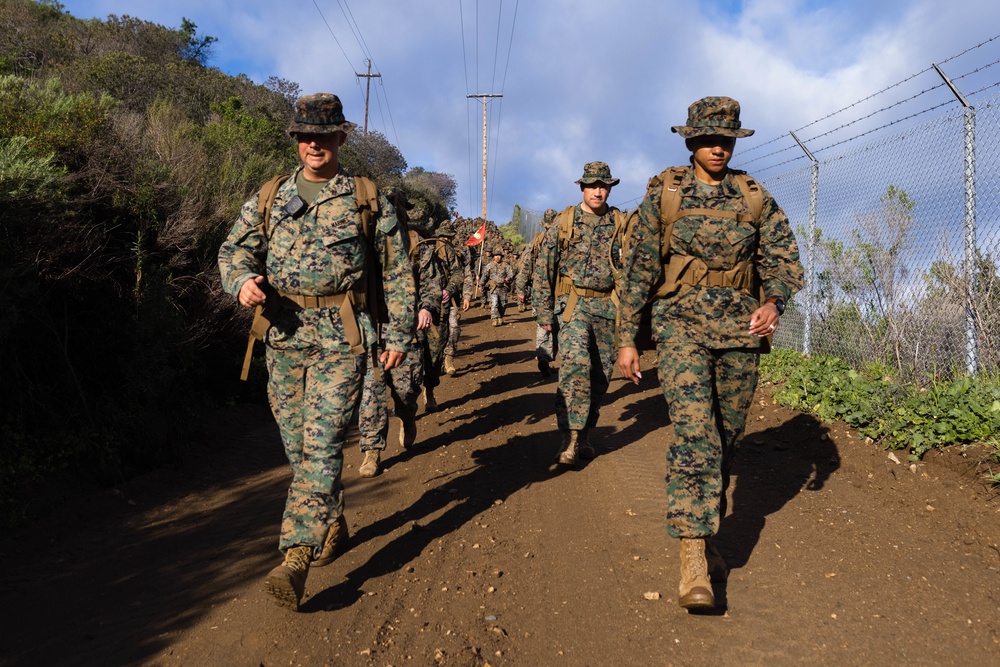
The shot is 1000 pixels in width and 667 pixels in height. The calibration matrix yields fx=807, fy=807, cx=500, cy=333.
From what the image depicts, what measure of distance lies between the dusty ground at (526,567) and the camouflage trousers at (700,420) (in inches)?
16.8

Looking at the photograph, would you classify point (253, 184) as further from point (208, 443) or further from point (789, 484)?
point (789, 484)

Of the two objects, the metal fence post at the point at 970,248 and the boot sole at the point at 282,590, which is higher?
the metal fence post at the point at 970,248

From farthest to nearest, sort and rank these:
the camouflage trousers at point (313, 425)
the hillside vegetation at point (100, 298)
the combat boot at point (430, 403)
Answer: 1. the combat boot at point (430, 403)
2. the hillside vegetation at point (100, 298)
3. the camouflage trousers at point (313, 425)

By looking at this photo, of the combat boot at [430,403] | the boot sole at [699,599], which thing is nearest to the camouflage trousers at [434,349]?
the combat boot at [430,403]

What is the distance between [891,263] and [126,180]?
23.5 feet

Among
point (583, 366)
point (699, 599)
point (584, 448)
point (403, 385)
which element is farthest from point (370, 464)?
point (699, 599)

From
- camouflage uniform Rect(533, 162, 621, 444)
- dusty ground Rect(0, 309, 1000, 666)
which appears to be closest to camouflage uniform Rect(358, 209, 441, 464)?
dusty ground Rect(0, 309, 1000, 666)

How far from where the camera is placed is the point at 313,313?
4.05 metres

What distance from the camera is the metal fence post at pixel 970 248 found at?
625 cm

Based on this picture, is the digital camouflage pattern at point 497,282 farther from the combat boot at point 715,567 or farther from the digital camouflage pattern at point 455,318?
the combat boot at point 715,567

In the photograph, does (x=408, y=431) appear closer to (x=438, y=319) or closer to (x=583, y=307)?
(x=438, y=319)

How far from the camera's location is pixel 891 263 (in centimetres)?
752

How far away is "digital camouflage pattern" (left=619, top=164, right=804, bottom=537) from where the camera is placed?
3893 mm

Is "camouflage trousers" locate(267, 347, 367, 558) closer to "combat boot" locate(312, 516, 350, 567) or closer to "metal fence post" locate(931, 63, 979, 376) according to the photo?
"combat boot" locate(312, 516, 350, 567)
